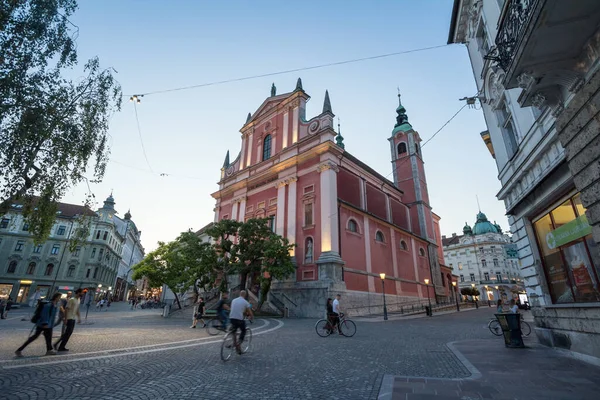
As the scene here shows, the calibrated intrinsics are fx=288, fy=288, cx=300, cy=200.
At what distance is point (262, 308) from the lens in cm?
2048

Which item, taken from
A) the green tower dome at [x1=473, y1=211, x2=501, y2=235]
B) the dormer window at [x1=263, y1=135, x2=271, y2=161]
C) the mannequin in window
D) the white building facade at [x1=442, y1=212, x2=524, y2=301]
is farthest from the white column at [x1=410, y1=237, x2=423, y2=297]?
the green tower dome at [x1=473, y1=211, x2=501, y2=235]

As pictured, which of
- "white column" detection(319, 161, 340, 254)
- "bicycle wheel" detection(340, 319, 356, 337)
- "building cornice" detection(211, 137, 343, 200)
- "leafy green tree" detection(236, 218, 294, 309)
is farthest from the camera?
"building cornice" detection(211, 137, 343, 200)

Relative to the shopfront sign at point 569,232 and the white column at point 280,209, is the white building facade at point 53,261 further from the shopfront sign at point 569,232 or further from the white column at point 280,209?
the shopfront sign at point 569,232

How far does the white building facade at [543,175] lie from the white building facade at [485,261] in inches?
2537

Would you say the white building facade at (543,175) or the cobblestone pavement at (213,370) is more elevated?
the white building facade at (543,175)

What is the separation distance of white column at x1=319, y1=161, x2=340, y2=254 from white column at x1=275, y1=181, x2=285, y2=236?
4261 millimetres

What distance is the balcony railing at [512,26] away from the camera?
477cm

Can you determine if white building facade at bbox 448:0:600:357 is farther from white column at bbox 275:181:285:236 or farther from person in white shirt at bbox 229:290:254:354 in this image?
white column at bbox 275:181:285:236

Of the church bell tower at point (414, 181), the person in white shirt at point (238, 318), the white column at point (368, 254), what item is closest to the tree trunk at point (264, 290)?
the white column at point (368, 254)

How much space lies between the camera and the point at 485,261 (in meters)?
66.5

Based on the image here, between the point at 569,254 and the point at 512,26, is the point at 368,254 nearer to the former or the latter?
the point at 569,254

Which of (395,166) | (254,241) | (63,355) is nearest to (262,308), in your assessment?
(254,241)

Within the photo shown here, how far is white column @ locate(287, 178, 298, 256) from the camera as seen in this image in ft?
75.9

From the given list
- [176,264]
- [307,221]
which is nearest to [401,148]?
[307,221]
